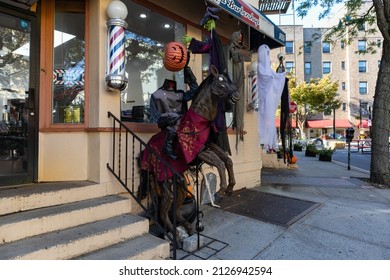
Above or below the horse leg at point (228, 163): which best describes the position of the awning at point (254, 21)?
above

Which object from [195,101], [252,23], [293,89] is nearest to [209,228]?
[195,101]

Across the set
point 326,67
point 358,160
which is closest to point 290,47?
point 326,67

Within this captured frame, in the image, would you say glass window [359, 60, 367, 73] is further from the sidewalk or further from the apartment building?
the sidewalk

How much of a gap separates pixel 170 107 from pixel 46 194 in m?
1.87

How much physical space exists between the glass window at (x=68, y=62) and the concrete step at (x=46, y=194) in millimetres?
946

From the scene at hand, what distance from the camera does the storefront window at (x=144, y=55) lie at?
14.7ft

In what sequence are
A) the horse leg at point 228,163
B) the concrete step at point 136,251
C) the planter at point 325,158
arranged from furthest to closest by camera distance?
the planter at point 325,158, the horse leg at point 228,163, the concrete step at point 136,251

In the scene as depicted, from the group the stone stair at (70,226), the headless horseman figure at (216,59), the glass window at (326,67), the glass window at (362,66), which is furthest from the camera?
the glass window at (326,67)

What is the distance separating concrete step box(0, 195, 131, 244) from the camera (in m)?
2.56

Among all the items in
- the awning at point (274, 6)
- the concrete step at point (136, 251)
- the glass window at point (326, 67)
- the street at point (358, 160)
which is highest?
the glass window at point (326, 67)

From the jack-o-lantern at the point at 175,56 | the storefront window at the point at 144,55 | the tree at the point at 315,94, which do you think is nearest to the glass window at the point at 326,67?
the tree at the point at 315,94

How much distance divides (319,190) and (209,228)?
3744 mm

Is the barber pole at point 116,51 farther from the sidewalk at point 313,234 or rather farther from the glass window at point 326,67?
the glass window at point 326,67
